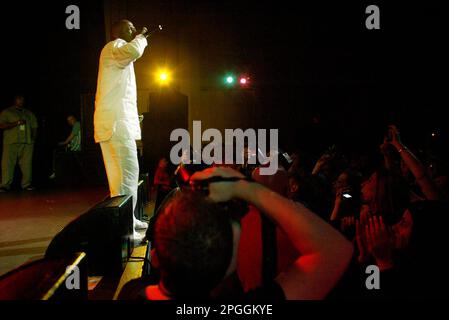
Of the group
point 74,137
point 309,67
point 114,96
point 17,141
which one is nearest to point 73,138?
point 74,137

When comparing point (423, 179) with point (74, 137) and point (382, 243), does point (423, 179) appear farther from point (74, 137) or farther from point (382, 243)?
point (74, 137)

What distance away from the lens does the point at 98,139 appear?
3.39m

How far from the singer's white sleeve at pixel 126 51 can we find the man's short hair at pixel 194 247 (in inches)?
98.4

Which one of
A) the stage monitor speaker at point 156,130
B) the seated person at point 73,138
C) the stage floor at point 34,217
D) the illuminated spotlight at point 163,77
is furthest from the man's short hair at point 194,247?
the seated person at point 73,138

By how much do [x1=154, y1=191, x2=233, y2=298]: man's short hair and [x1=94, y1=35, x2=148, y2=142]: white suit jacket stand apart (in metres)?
2.50

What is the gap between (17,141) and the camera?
7844mm

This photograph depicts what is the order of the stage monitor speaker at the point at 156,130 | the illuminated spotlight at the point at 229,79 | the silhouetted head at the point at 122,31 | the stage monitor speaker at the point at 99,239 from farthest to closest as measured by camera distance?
the illuminated spotlight at the point at 229,79 < the stage monitor speaker at the point at 156,130 < the silhouetted head at the point at 122,31 < the stage monitor speaker at the point at 99,239

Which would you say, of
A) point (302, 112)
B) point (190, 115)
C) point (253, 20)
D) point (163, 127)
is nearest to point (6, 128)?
point (163, 127)

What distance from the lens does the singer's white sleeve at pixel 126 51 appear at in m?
3.24

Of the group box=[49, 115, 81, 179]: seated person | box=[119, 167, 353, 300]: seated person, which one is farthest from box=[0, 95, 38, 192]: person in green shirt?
box=[119, 167, 353, 300]: seated person

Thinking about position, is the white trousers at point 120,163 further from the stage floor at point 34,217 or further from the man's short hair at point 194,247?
the man's short hair at point 194,247

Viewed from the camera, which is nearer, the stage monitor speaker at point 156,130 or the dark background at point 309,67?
the stage monitor speaker at point 156,130
